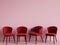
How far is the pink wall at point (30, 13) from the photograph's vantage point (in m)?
7.57

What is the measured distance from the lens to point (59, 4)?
7.55 meters

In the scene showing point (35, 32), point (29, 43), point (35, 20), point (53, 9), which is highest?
point (53, 9)

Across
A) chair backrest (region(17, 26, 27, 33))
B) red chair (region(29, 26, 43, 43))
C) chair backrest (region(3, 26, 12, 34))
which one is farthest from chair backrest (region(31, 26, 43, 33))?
chair backrest (region(3, 26, 12, 34))

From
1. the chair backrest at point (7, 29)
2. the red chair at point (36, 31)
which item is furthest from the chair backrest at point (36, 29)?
the chair backrest at point (7, 29)

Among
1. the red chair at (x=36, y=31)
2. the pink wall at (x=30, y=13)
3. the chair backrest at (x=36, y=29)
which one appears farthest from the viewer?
the pink wall at (x=30, y=13)

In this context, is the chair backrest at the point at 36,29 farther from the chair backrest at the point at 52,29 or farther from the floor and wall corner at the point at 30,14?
the chair backrest at the point at 52,29

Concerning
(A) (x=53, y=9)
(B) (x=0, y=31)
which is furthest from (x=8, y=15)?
(A) (x=53, y=9)

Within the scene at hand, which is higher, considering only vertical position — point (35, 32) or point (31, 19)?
point (31, 19)

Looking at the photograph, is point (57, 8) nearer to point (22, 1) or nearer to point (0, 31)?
point (22, 1)

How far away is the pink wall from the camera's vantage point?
7.57 meters

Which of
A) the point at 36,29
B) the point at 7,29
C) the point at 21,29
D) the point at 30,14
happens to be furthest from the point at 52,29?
the point at 7,29

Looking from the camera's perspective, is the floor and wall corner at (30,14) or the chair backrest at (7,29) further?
the floor and wall corner at (30,14)

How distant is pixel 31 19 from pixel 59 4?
159 cm

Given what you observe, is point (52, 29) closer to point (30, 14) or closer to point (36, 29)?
point (36, 29)
